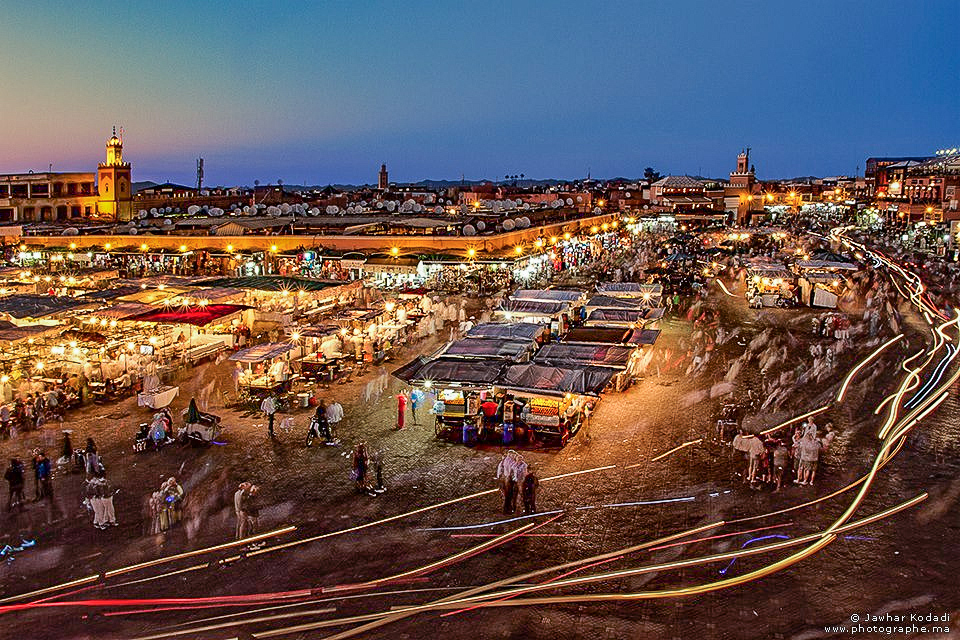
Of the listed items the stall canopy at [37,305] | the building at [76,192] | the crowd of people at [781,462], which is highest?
the building at [76,192]

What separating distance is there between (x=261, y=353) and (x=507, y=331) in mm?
5368

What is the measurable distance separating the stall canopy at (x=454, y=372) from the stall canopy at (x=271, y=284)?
36.5ft

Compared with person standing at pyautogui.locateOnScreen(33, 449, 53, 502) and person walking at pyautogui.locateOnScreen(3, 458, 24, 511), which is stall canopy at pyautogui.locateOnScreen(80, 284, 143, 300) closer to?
person standing at pyautogui.locateOnScreen(33, 449, 53, 502)

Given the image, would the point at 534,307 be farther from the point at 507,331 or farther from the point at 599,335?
the point at 507,331

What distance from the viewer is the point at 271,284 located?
80.4 feet

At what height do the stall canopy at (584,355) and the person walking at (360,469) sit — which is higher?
the stall canopy at (584,355)

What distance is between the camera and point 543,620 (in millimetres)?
7137

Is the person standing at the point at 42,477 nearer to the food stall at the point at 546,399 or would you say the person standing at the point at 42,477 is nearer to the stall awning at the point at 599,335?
the food stall at the point at 546,399

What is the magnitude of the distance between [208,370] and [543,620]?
13.0m

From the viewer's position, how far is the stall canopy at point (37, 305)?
59.2ft

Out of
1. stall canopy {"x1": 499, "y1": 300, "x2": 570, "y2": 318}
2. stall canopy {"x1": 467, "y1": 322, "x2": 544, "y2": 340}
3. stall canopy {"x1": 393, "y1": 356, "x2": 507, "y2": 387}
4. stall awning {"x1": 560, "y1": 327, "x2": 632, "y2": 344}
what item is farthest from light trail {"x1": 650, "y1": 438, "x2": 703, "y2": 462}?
stall canopy {"x1": 499, "y1": 300, "x2": 570, "y2": 318}

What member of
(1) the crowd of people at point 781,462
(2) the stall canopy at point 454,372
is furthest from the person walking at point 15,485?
(1) the crowd of people at point 781,462

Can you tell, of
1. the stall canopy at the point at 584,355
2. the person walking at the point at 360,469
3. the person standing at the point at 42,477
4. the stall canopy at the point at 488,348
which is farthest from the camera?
the stall canopy at the point at 488,348

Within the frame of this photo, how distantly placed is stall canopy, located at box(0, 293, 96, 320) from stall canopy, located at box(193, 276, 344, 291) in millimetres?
4592
